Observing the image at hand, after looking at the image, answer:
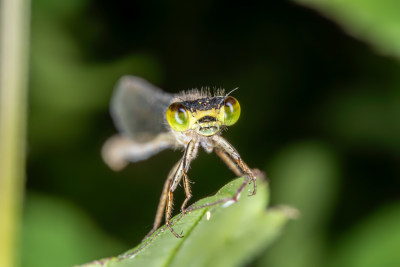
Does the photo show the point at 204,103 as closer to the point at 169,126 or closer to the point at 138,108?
the point at 169,126

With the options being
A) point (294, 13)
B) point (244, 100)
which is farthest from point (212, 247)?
point (294, 13)

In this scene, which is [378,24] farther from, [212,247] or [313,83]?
[212,247]

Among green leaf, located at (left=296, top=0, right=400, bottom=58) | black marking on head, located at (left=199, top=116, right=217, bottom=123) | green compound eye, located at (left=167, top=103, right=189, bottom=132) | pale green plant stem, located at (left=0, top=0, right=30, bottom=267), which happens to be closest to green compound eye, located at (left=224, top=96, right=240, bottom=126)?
black marking on head, located at (left=199, top=116, right=217, bottom=123)

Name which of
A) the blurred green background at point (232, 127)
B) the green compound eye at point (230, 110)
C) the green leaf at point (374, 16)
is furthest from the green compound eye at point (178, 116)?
the green leaf at point (374, 16)

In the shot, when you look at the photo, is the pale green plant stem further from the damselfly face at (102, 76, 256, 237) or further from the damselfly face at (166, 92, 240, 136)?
the damselfly face at (166, 92, 240, 136)

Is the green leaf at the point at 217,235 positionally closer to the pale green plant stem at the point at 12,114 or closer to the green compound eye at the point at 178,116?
the green compound eye at the point at 178,116

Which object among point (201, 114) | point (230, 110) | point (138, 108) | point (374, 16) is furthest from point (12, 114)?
point (374, 16)
